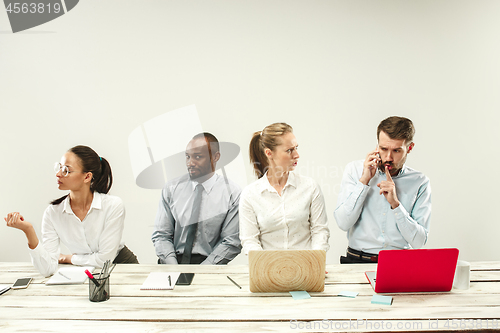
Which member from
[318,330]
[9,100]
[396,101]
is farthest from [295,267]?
[9,100]

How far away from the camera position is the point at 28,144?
3.36 metres

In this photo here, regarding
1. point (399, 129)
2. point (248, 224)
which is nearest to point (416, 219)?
point (399, 129)

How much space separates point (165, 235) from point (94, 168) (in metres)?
0.71

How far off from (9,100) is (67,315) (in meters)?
2.79

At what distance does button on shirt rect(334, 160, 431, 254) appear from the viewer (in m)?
2.21

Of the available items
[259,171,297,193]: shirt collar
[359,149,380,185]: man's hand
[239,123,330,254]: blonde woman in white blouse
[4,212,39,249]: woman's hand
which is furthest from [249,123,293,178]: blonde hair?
[4,212,39,249]: woman's hand

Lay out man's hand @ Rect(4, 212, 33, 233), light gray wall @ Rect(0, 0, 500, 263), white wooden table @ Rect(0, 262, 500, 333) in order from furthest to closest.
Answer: light gray wall @ Rect(0, 0, 500, 263), man's hand @ Rect(4, 212, 33, 233), white wooden table @ Rect(0, 262, 500, 333)

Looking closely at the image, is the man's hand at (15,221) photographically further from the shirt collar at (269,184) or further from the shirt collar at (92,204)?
the shirt collar at (269,184)

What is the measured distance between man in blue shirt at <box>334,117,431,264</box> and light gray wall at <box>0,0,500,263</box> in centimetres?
101

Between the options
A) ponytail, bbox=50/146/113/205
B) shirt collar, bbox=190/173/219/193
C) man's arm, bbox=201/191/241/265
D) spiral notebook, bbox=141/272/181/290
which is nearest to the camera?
spiral notebook, bbox=141/272/181/290

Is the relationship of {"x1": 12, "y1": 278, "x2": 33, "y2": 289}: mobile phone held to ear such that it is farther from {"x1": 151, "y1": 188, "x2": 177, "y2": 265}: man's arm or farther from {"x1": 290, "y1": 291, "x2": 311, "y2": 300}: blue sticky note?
{"x1": 290, "y1": 291, "x2": 311, "y2": 300}: blue sticky note

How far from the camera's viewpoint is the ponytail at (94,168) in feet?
7.14

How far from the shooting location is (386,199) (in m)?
2.24

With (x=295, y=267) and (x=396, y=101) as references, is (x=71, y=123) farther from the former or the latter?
(x=396, y=101)
